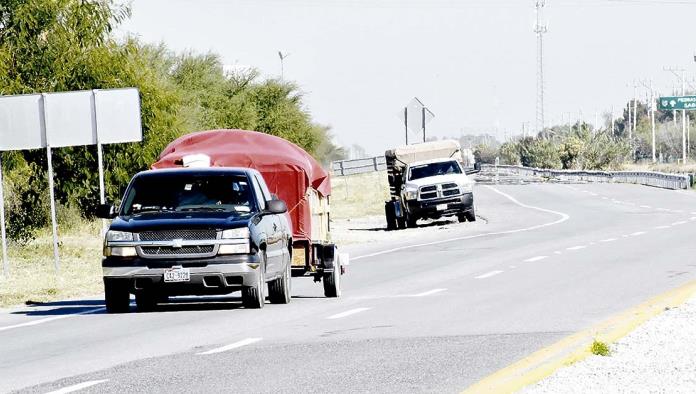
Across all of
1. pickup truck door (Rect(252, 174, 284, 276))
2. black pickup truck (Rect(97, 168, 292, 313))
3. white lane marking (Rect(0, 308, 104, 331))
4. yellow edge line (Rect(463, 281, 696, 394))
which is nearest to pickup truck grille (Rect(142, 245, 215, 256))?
black pickup truck (Rect(97, 168, 292, 313))

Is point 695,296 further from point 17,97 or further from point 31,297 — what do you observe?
point 17,97

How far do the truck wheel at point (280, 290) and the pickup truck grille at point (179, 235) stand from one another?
1574 millimetres

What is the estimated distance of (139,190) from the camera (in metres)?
19.2

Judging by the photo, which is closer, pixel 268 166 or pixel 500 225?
pixel 268 166

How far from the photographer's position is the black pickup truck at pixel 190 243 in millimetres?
18031

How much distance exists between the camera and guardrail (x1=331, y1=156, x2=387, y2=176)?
89312 millimetres

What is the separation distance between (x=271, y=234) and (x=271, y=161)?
295 cm

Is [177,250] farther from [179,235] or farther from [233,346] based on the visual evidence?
[233,346]

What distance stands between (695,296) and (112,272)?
20.8 feet

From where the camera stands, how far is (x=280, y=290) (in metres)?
19.6

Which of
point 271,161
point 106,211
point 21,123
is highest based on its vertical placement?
point 21,123

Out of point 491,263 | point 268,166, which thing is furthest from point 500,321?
point 491,263

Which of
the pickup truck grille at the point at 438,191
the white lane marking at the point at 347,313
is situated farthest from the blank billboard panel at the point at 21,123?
the pickup truck grille at the point at 438,191

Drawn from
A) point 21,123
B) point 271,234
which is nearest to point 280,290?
point 271,234
